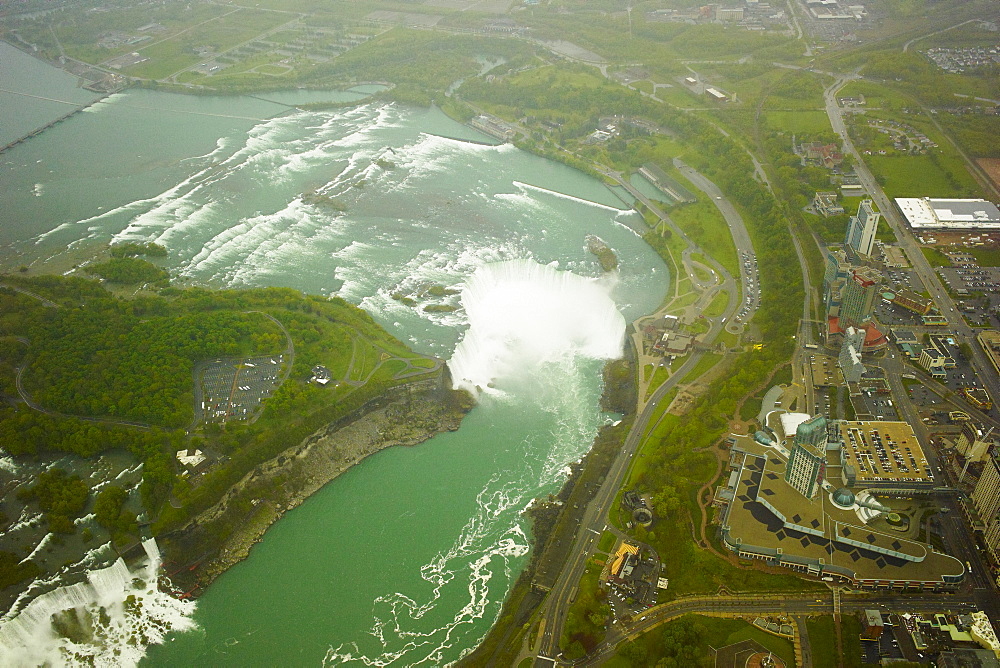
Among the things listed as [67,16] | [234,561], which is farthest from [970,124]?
[67,16]

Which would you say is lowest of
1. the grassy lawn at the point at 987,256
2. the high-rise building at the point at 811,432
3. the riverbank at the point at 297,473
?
the riverbank at the point at 297,473

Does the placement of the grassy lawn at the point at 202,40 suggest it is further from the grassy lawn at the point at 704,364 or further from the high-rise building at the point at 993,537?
the high-rise building at the point at 993,537

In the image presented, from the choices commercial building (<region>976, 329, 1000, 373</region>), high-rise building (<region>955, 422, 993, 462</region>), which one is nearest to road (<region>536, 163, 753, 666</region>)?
commercial building (<region>976, 329, 1000, 373</region>)

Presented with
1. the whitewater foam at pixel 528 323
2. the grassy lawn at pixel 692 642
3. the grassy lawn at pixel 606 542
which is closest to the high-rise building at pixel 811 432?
the grassy lawn at pixel 692 642

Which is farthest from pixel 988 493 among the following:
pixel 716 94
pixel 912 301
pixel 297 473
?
pixel 716 94

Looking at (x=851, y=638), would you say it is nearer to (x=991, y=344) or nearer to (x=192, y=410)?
(x=991, y=344)
